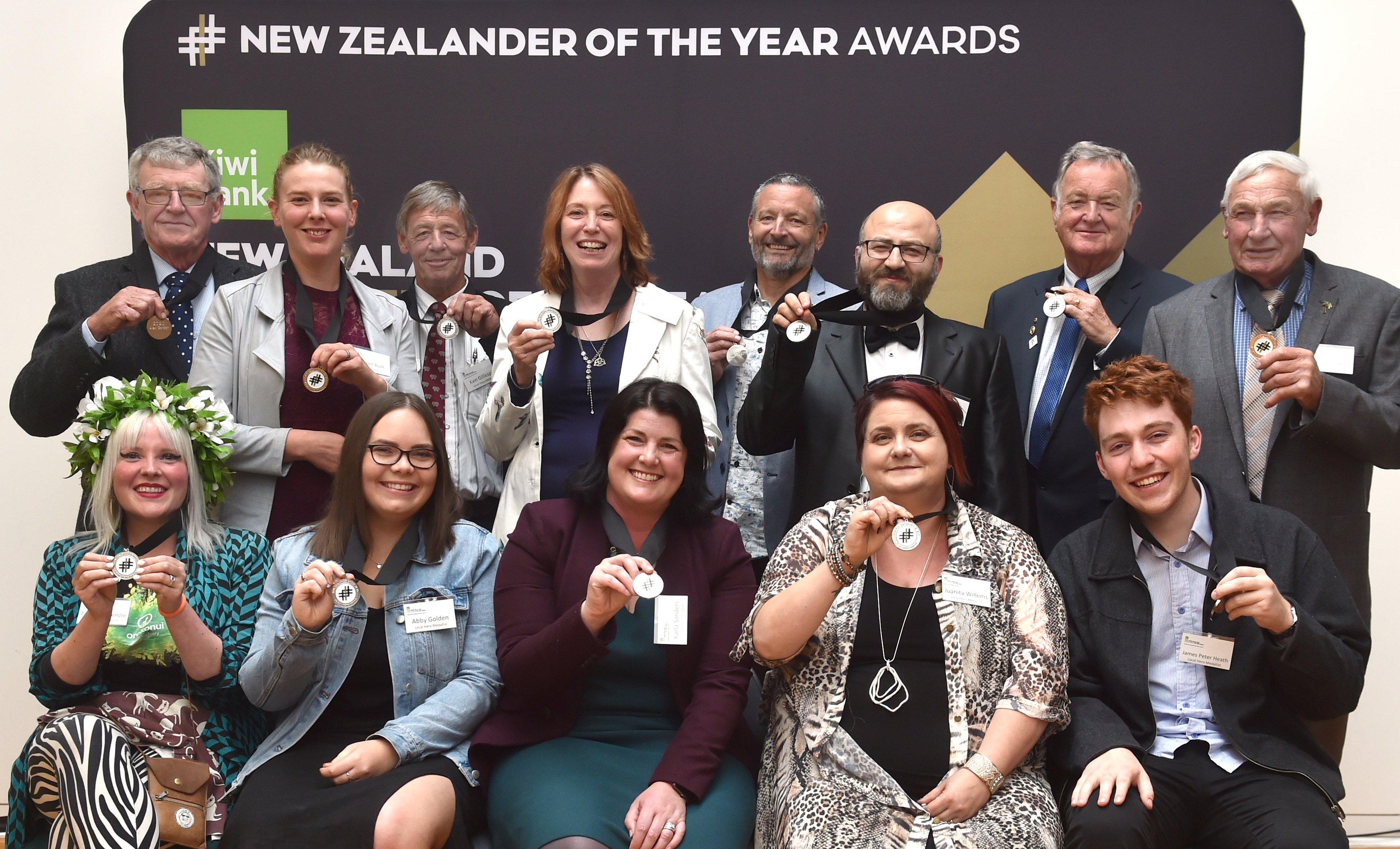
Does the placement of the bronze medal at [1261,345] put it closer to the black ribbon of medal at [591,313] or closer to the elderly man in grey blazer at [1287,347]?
the elderly man in grey blazer at [1287,347]

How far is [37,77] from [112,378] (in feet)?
7.56

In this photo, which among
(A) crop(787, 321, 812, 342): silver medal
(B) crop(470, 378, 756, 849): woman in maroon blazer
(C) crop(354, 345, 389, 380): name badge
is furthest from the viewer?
(C) crop(354, 345, 389, 380): name badge

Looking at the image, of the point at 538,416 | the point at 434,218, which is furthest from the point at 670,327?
the point at 434,218

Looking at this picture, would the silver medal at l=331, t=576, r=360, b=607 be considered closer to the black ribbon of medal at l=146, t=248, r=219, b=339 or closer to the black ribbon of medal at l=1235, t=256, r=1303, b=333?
the black ribbon of medal at l=146, t=248, r=219, b=339

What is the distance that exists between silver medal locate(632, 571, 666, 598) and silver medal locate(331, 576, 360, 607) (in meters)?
0.72

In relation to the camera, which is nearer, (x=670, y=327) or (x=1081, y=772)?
(x=1081, y=772)

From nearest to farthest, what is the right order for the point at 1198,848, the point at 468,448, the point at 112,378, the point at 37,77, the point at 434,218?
the point at 1198,848
the point at 112,378
the point at 468,448
the point at 434,218
the point at 37,77

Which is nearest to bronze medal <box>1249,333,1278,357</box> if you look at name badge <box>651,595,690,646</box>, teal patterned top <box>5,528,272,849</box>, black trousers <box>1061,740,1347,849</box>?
black trousers <box>1061,740,1347,849</box>

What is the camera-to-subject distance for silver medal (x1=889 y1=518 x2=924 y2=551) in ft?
8.63

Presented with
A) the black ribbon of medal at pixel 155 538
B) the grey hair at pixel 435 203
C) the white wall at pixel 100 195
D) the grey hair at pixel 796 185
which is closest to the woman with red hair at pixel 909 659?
the grey hair at pixel 796 185

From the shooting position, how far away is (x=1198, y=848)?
2736 millimetres

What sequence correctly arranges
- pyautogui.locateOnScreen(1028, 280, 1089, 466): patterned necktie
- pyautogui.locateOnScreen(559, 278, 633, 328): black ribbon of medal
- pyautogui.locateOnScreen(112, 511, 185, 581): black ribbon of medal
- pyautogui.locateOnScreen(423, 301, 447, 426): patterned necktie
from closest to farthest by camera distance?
pyautogui.locateOnScreen(112, 511, 185, 581): black ribbon of medal, pyautogui.locateOnScreen(559, 278, 633, 328): black ribbon of medal, pyautogui.locateOnScreen(1028, 280, 1089, 466): patterned necktie, pyautogui.locateOnScreen(423, 301, 447, 426): patterned necktie

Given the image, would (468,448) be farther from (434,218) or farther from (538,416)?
(434,218)

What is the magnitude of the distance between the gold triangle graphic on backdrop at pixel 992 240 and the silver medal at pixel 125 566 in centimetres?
310
